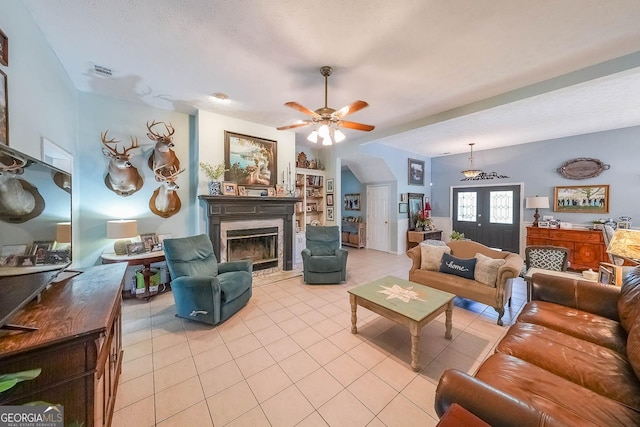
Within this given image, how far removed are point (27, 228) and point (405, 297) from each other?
2.78 metres

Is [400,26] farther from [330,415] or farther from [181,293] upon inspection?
[181,293]

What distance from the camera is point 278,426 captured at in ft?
4.99

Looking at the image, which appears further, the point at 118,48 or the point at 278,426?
the point at 118,48

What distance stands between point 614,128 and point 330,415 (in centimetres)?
711

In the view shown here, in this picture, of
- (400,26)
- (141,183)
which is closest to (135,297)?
(141,183)

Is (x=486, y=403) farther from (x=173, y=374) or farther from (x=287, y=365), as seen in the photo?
(x=173, y=374)

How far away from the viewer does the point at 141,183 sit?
12.4 ft

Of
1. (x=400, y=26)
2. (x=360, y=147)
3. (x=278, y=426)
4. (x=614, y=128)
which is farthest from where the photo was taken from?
(x=360, y=147)

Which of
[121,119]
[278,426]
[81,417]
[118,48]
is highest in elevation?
[118,48]

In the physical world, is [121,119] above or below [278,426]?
above

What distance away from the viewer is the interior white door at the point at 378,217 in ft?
22.4

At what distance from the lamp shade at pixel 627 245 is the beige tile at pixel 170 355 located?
387cm

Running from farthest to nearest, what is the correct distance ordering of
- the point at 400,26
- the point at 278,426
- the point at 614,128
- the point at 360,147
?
1. the point at 360,147
2. the point at 614,128
3. the point at 400,26
4. the point at 278,426

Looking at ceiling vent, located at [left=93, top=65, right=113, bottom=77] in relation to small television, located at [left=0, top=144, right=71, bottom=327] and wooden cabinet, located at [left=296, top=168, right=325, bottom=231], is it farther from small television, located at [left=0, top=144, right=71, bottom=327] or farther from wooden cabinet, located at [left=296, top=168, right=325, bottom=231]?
wooden cabinet, located at [left=296, top=168, right=325, bottom=231]
